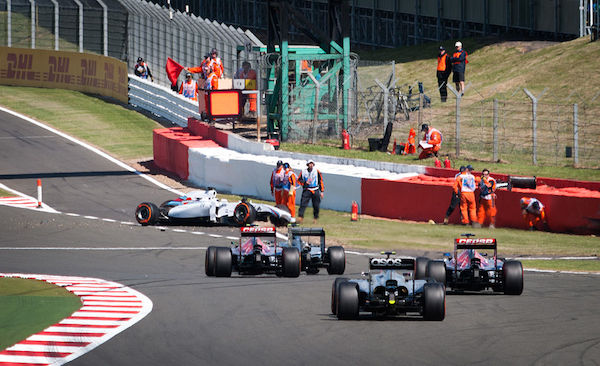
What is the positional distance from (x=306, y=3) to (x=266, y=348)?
4570 centimetres

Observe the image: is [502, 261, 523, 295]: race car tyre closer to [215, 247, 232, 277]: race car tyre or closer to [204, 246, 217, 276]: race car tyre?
[215, 247, 232, 277]: race car tyre

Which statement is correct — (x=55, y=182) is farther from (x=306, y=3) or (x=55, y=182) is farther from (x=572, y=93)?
(x=306, y=3)

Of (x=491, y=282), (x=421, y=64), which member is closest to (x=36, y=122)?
(x=421, y=64)

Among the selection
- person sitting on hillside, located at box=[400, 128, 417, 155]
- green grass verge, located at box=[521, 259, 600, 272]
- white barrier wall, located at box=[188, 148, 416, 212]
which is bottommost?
green grass verge, located at box=[521, 259, 600, 272]

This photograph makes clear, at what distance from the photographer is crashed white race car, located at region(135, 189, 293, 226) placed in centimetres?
2481

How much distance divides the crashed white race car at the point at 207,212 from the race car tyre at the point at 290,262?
6.70 m

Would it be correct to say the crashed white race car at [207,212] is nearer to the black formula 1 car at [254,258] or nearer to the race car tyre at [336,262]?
the race car tyre at [336,262]

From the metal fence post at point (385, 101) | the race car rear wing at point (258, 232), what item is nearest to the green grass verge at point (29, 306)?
the race car rear wing at point (258, 232)

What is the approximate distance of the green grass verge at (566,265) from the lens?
1988cm

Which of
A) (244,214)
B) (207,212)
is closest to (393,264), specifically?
(244,214)

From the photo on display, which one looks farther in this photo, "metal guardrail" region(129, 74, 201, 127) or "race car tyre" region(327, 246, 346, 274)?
"metal guardrail" region(129, 74, 201, 127)

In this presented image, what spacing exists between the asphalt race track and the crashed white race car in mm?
301

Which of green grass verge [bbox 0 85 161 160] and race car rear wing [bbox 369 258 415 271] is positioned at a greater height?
green grass verge [bbox 0 85 161 160]

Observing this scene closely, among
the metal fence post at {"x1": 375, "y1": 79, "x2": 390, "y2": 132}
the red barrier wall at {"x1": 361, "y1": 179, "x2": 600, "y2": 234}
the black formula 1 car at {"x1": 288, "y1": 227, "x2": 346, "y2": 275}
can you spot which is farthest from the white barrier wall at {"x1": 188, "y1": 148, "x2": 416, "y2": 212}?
the black formula 1 car at {"x1": 288, "y1": 227, "x2": 346, "y2": 275}
